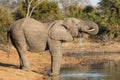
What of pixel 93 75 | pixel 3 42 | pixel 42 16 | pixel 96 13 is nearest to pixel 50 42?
pixel 93 75

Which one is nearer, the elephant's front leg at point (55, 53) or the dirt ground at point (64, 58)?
the dirt ground at point (64, 58)

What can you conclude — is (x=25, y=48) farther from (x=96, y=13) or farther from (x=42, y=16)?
(x=96, y=13)

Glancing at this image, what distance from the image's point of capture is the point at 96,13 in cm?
5506

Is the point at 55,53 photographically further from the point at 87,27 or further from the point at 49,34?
the point at 87,27

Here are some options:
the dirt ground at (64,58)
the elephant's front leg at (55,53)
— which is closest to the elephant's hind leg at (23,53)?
the dirt ground at (64,58)

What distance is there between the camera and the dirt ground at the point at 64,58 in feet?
67.9

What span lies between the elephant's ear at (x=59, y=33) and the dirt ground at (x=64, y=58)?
1.76 m

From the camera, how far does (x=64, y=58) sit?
33.8 m

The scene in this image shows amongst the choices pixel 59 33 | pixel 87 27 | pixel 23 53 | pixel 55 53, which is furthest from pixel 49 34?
pixel 87 27

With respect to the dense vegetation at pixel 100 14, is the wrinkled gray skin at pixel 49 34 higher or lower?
higher

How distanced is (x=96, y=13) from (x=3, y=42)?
2297cm

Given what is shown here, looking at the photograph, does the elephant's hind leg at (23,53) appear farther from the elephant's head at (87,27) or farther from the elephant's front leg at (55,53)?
the elephant's head at (87,27)

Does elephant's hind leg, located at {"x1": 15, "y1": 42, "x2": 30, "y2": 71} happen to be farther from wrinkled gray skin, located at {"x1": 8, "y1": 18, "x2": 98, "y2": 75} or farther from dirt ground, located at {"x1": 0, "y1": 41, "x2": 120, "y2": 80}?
dirt ground, located at {"x1": 0, "y1": 41, "x2": 120, "y2": 80}

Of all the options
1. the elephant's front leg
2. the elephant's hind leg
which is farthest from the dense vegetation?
the elephant's front leg
